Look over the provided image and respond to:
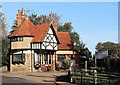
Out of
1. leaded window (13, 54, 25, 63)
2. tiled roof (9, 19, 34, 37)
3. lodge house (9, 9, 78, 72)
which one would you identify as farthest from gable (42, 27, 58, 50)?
leaded window (13, 54, 25, 63)

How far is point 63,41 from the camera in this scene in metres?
51.9

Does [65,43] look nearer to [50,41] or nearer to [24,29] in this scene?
[50,41]

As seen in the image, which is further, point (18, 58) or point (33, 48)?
point (18, 58)

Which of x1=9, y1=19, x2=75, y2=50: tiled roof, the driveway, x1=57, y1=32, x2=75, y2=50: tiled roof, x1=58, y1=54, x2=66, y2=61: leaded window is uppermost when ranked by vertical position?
x1=9, y1=19, x2=75, y2=50: tiled roof

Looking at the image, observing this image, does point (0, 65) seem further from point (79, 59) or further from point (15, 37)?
point (79, 59)

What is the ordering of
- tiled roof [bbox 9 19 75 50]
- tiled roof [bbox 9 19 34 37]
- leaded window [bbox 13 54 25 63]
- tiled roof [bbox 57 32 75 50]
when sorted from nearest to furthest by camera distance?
leaded window [bbox 13 54 25 63]
tiled roof [bbox 9 19 75 50]
tiled roof [bbox 9 19 34 37]
tiled roof [bbox 57 32 75 50]

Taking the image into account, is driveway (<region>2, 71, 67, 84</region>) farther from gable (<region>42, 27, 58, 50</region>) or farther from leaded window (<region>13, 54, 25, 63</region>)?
gable (<region>42, 27, 58, 50</region>)

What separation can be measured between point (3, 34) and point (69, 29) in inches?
1190

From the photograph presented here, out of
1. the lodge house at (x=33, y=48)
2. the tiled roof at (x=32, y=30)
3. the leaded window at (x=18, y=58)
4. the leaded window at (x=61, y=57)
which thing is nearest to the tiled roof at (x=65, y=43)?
the leaded window at (x=61, y=57)

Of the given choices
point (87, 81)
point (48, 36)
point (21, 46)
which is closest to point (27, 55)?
point (21, 46)

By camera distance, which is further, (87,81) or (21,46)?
(21,46)

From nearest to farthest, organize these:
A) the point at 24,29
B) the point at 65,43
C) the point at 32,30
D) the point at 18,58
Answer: the point at 18,58
the point at 24,29
the point at 32,30
the point at 65,43

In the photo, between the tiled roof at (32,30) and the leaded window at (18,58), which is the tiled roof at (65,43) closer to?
the tiled roof at (32,30)

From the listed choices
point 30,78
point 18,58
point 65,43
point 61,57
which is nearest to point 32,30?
point 18,58
